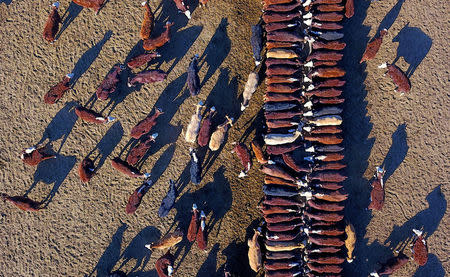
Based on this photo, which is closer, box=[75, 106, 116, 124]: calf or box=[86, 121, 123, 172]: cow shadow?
box=[75, 106, 116, 124]: calf

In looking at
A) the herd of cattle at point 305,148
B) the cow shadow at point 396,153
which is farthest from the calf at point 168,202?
the cow shadow at point 396,153

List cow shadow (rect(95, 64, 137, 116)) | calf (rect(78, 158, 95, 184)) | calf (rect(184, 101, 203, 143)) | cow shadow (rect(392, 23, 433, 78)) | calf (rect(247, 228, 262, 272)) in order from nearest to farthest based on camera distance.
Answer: calf (rect(247, 228, 262, 272))
calf (rect(78, 158, 95, 184))
calf (rect(184, 101, 203, 143))
cow shadow (rect(95, 64, 137, 116))
cow shadow (rect(392, 23, 433, 78))

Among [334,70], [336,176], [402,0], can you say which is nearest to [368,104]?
[334,70]

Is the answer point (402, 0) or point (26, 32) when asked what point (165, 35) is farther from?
point (402, 0)

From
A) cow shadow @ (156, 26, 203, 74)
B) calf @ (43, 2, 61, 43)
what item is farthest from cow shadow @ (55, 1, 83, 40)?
cow shadow @ (156, 26, 203, 74)

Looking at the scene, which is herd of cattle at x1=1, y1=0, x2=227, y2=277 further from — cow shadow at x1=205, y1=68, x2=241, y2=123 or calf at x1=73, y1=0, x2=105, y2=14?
cow shadow at x1=205, y1=68, x2=241, y2=123

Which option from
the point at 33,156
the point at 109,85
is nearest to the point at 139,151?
the point at 109,85
